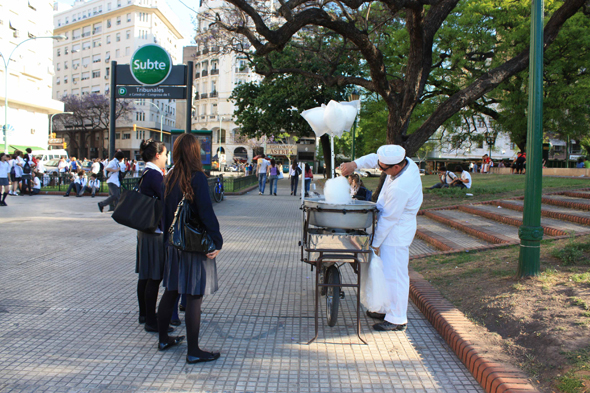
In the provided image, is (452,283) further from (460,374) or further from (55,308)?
(55,308)

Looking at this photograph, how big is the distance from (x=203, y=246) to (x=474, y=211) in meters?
9.37

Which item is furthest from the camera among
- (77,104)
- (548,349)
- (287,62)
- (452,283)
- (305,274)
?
(77,104)

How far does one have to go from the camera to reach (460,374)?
3660 millimetres

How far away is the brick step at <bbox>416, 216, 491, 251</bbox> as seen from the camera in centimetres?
794

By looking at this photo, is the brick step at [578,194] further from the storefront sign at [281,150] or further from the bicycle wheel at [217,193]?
the storefront sign at [281,150]

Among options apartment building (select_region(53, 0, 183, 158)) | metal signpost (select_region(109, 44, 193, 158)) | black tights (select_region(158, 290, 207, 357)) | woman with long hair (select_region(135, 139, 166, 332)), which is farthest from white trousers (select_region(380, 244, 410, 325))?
apartment building (select_region(53, 0, 183, 158))

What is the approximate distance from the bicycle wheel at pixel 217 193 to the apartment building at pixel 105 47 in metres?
54.0

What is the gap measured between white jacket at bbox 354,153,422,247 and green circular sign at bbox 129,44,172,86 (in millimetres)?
11436

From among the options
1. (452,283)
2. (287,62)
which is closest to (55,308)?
(452,283)

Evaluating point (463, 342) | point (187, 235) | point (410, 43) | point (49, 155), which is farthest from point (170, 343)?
point (49, 155)

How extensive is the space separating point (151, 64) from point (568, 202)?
11778mm

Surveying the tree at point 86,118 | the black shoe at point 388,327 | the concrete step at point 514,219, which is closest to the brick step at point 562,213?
the concrete step at point 514,219

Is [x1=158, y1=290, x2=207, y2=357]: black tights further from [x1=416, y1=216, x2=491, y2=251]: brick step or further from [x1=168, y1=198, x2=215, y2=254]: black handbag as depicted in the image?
[x1=416, y1=216, x2=491, y2=251]: brick step

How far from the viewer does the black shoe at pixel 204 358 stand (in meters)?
3.69
